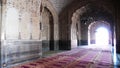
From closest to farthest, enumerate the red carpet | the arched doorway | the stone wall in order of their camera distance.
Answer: the red carpet < the stone wall < the arched doorway

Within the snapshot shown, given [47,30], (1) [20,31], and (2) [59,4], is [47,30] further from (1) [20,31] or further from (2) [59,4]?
(1) [20,31]

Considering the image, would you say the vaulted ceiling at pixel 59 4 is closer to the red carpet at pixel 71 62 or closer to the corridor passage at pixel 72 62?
the corridor passage at pixel 72 62

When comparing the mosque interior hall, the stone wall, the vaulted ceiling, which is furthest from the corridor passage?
the vaulted ceiling

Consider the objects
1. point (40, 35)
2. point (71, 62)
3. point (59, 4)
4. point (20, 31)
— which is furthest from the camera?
point (59, 4)

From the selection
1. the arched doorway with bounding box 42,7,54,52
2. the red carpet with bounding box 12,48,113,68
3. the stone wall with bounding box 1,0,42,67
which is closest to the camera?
the red carpet with bounding box 12,48,113,68

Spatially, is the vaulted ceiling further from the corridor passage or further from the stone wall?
the corridor passage

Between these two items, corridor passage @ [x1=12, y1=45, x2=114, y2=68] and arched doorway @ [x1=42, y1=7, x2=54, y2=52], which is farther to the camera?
arched doorway @ [x1=42, y1=7, x2=54, y2=52]

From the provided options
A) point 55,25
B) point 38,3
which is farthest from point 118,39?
point 38,3

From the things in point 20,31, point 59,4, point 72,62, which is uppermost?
point 59,4

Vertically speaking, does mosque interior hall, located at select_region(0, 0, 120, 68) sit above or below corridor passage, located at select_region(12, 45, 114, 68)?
above

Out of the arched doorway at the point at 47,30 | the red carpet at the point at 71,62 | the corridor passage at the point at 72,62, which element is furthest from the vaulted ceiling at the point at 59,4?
the red carpet at the point at 71,62

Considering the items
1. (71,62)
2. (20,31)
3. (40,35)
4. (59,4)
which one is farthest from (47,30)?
(71,62)

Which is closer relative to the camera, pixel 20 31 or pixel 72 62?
pixel 72 62

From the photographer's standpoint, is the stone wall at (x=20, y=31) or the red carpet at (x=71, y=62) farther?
the stone wall at (x=20, y=31)
